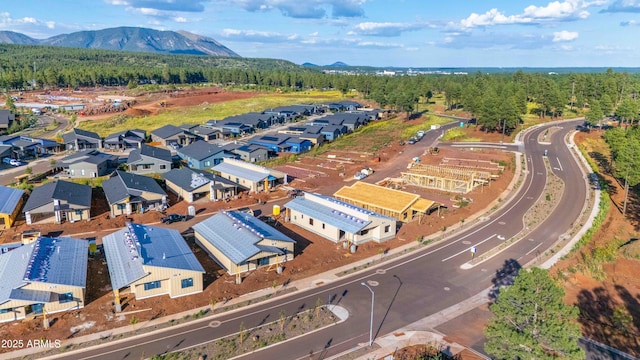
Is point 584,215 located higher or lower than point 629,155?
lower

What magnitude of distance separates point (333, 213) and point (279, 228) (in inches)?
267

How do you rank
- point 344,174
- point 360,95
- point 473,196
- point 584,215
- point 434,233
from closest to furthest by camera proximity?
point 434,233 → point 584,215 → point 473,196 → point 344,174 → point 360,95

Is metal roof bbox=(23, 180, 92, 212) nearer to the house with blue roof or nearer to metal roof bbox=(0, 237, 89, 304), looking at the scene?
Answer: metal roof bbox=(0, 237, 89, 304)

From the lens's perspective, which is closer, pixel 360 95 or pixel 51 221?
pixel 51 221

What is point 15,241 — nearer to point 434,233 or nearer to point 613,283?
point 434,233

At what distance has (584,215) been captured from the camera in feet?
183

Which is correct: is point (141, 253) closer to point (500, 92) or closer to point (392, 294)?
point (392, 294)

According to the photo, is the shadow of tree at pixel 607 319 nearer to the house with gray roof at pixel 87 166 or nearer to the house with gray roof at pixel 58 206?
the house with gray roof at pixel 58 206

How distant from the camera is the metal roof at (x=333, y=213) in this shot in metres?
46.3

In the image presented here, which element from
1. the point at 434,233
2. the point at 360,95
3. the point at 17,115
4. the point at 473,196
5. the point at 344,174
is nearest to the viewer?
the point at 434,233

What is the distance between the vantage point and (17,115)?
123 m

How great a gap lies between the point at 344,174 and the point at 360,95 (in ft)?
385

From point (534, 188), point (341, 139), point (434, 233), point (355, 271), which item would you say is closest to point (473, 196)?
point (534, 188)

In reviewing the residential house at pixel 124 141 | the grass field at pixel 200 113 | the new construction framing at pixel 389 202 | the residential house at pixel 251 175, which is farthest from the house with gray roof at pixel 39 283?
the grass field at pixel 200 113
